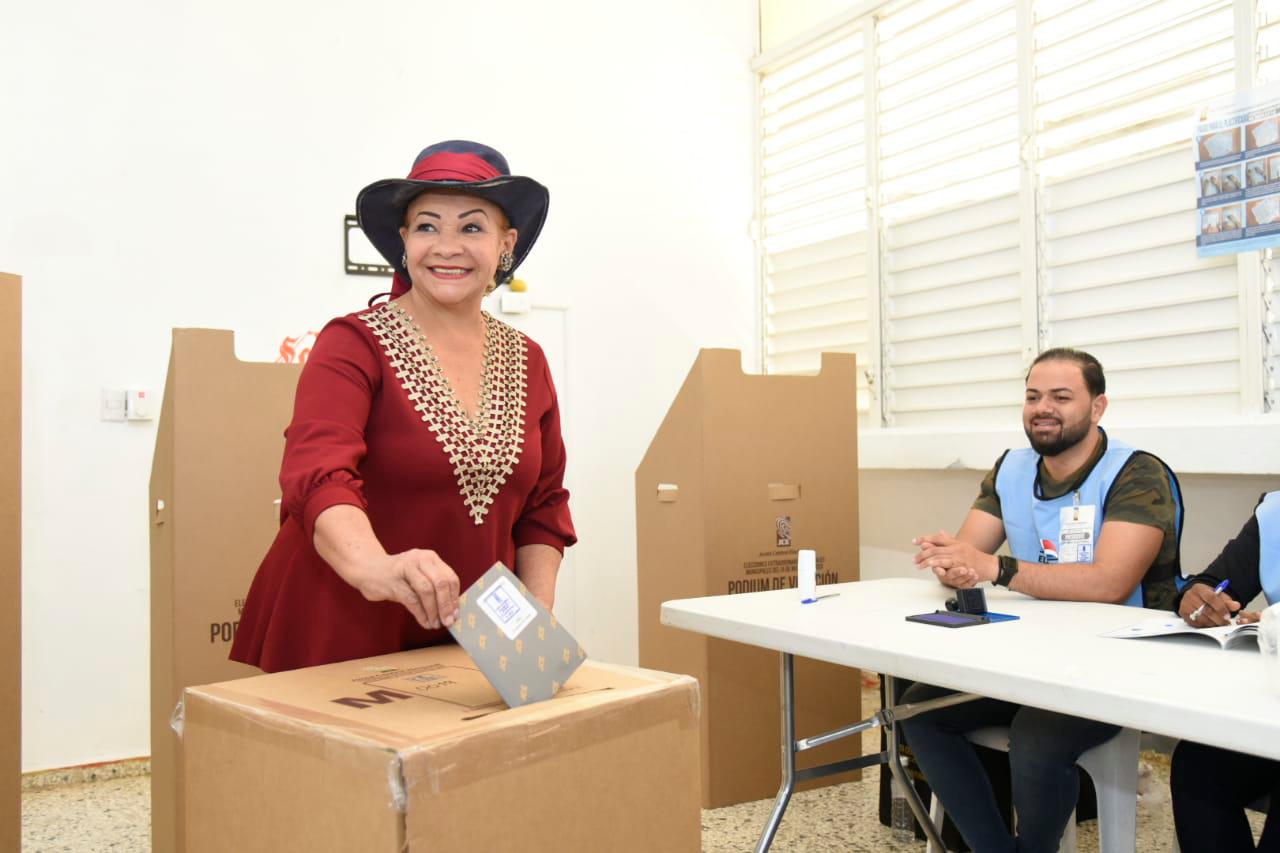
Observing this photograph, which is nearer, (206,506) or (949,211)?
(206,506)

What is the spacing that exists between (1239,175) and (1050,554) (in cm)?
117

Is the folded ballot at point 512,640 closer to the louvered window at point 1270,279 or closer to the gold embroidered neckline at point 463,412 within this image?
the gold embroidered neckline at point 463,412

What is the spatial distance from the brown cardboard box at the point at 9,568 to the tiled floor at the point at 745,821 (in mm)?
776

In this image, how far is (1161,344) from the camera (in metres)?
2.98

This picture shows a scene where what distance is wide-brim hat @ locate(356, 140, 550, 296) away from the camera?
1347 mm

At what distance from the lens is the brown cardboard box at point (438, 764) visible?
843 mm

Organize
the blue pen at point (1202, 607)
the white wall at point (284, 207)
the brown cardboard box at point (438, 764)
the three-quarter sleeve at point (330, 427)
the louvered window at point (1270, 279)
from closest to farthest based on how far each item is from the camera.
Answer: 1. the brown cardboard box at point (438, 764)
2. the three-quarter sleeve at point (330, 427)
3. the blue pen at point (1202, 607)
4. the louvered window at point (1270, 279)
5. the white wall at point (284, 207)

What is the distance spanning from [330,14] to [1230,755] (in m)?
3.42

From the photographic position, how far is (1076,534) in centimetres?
234

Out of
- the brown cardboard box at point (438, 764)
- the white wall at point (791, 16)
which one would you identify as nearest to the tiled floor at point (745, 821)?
the brown cardboard box at point (438, 764)

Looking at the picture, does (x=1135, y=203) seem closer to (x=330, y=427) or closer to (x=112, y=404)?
(x=330, y=427)

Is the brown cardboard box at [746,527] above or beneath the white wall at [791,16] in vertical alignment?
beneath

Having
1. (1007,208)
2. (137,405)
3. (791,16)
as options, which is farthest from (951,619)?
(791,16)

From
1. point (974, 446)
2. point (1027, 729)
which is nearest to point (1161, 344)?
point (974, 446)
